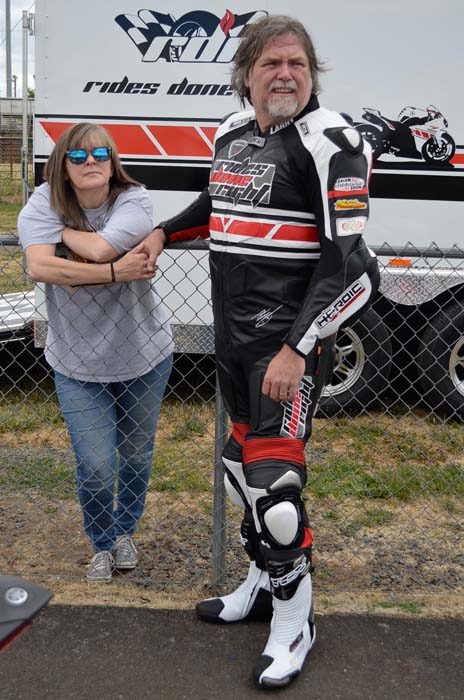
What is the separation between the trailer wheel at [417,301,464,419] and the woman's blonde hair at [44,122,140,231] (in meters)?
2.95

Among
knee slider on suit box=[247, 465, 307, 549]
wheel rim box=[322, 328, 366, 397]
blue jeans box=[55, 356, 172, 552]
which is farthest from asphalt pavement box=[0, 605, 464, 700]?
Result: wheel rim box=[322, 328, 366, 397]

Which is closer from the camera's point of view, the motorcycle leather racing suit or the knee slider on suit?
the motorcycle leather racing suit

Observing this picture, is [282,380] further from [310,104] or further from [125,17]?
[125,17]

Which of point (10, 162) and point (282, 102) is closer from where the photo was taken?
point (282, 102)

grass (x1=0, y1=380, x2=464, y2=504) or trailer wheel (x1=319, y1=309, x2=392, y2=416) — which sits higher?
trailer wheel (x1=319, y1=309, x2=392, y2=416)

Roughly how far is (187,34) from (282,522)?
3.51m

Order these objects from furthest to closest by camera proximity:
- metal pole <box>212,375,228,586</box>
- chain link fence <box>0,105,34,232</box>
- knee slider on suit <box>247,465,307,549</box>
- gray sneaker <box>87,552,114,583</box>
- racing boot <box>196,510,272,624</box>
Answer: chain link fence <box>0,105,34,232</box> < gray sneaker <box>87,552,114,583</box> < metal pole <box>212,375,228,586</box> < racing boot <box>196,510,272,624</box> < knee slider on suit <box>247,465,307,549</box>

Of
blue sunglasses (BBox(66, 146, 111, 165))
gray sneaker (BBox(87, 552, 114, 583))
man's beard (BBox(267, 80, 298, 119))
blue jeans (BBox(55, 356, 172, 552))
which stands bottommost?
gray sneaker (BBox(87, 552, 114, 583))

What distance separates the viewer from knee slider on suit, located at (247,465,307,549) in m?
2.39

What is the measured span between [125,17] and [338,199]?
3215 mm

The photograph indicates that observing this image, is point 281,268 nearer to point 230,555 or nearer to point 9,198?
point 230,555

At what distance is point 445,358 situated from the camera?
16.9 ft

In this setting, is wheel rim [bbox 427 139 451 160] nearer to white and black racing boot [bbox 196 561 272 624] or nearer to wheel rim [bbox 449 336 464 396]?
wheel rim [bbox 449 336 464 396]

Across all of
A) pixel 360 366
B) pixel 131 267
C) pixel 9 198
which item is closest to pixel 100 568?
pixel 131 267
